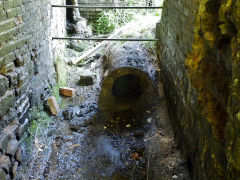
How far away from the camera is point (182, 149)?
312 centimetres

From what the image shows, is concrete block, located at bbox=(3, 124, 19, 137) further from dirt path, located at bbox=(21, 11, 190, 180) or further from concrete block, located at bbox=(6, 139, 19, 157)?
dirt path, located at bbox=(21, 11, 190, 180)

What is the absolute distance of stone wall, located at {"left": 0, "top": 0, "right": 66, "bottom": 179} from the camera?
271 centimetres

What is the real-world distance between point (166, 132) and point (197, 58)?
1.74 meters

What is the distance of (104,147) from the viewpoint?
358 centimetres

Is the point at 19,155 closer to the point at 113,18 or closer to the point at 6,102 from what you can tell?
the point at 6,102

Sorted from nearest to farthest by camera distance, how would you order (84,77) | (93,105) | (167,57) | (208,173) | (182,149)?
(208,173), (182,149), (167,57), (93,105), (84,77)

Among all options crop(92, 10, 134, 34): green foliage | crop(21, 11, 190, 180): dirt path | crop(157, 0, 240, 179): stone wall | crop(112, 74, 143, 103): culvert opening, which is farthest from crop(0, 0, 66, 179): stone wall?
crop(92, 10, 134, 34): green foliage

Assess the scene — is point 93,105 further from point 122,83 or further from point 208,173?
point 208,173

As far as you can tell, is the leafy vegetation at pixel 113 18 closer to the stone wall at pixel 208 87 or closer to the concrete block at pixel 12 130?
the stone wall at pixel 208 87

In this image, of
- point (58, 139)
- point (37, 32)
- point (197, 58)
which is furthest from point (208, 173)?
point (37, 32)

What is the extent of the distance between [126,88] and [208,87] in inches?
106

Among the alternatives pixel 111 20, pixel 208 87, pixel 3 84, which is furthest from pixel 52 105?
pixel 111 20

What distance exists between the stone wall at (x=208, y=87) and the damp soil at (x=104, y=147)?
0.30 m

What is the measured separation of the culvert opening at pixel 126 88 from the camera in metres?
4.60
